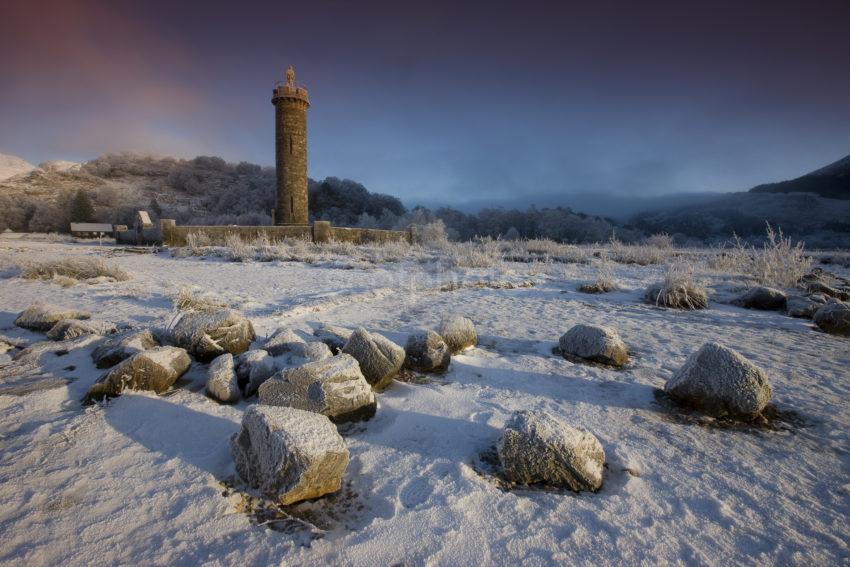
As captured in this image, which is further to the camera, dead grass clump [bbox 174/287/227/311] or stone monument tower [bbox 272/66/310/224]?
stone monument tower [bbox 272/66/310/224]

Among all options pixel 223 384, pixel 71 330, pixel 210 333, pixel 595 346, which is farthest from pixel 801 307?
pixel 71 330

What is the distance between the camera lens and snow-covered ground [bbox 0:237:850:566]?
51.7 inches

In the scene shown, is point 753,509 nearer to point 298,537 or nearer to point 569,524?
point 569,524

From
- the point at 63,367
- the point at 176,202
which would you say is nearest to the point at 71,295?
the point at 63,367

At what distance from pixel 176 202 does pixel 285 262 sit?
152 feet

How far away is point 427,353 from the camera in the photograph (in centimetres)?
293

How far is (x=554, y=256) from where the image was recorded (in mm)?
11852

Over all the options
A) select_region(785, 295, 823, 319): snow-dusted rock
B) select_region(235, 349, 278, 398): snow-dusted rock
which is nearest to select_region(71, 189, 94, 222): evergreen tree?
select_region(235, 349, 278, 398): snow-dusted rock

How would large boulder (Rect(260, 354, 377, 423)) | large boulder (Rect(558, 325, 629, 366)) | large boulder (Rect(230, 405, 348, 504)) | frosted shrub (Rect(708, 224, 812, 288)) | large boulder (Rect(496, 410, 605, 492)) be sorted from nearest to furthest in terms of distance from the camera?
large boulder (Rect(230, 405, 348, 504)) → large boulder (Rect(496, 410, 605, 492)) → large boulder (Rect(260, 354, 377, 423)) → large boulder (Rect(558, 325, 629, 366)) → frosted shrub (Rect(708, 224, 812, 288))

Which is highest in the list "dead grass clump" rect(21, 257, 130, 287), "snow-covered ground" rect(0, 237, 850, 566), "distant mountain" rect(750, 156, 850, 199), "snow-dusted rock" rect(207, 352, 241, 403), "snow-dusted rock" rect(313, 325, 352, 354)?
"distant mountain" rect(750, 156, 850, 199)

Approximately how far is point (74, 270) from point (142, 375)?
626cm

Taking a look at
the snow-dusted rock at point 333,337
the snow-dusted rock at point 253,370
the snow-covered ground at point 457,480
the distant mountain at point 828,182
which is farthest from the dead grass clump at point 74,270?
the distant mountain at point 828,182

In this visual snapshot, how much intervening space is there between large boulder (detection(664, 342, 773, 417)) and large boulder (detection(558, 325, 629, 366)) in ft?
2.12

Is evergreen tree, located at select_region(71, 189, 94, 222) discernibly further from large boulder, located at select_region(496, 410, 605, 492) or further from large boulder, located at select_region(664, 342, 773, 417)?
large boulder, located at select_region(664, 342, 773, 417)
